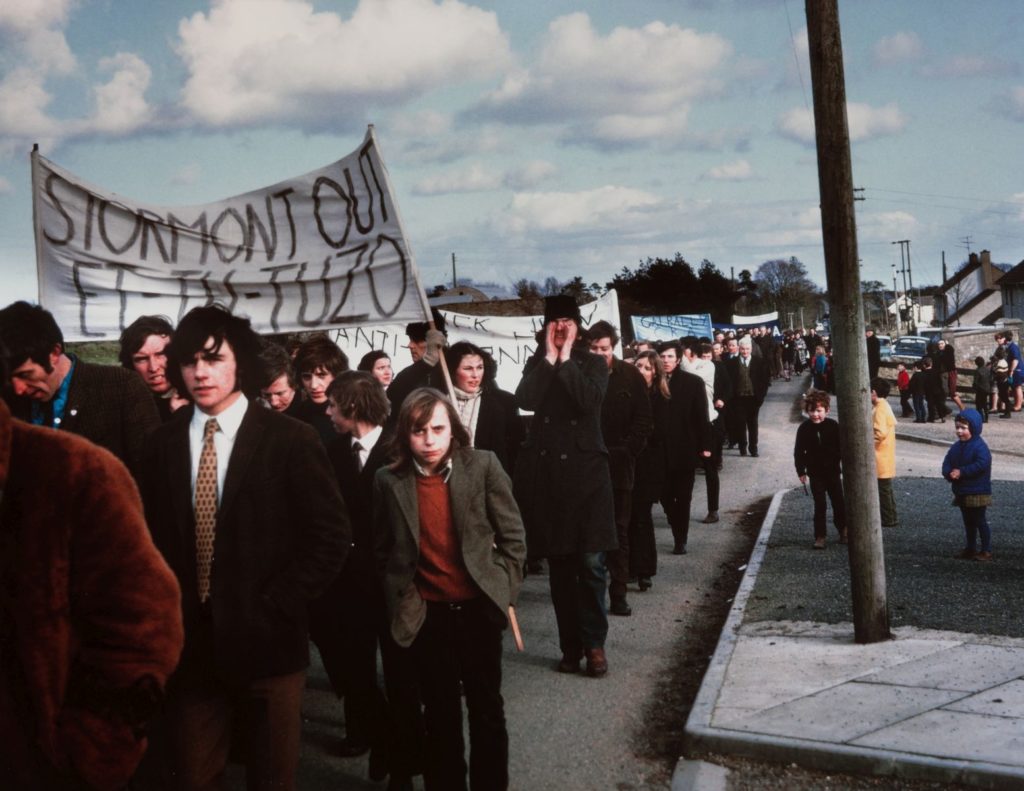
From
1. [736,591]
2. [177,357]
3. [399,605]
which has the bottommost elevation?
[736,591]

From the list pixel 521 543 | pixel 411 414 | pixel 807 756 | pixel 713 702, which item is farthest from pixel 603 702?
pixel 411 414

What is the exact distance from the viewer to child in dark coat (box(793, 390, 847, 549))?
10828 mm

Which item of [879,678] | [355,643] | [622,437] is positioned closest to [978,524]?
[622,437]

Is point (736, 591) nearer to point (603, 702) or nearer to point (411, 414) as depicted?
point (603, 702)

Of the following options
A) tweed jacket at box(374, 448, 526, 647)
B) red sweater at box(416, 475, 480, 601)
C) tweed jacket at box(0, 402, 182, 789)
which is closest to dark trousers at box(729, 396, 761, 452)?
tweed jacket at box(374, 448, 526, 647)

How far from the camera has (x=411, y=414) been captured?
186 inches

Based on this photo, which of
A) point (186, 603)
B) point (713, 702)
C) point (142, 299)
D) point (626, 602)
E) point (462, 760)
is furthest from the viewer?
point (626, 602)

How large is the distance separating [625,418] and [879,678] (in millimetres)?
2836

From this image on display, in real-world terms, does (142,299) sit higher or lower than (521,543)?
higher

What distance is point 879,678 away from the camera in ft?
20.2

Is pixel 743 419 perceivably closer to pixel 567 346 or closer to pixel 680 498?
pixel 680 498

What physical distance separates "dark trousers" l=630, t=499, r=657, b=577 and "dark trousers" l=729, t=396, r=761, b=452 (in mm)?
10410

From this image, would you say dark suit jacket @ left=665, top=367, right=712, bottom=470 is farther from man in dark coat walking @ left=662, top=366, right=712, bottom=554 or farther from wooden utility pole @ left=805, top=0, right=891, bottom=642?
wooden utility pole @ left=805, top=0, right=891, bottom=642

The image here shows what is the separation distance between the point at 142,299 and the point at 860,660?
4.18 meters
